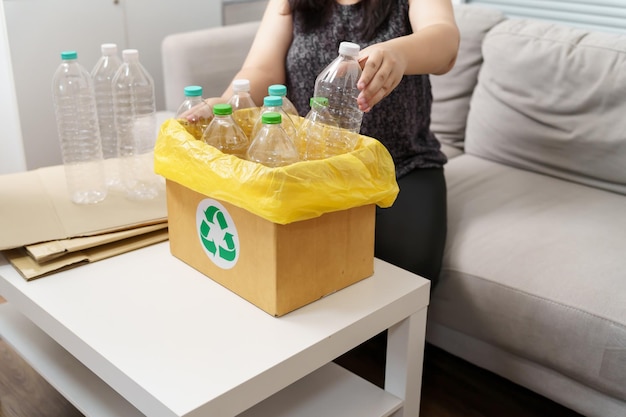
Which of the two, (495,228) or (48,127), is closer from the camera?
(495,228)

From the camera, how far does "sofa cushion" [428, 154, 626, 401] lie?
1342mm

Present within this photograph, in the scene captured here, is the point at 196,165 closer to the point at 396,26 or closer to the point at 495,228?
the point at 396,26

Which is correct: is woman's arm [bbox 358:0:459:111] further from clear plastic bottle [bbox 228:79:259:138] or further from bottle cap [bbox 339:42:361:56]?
clear plastic bottle [bbox 228:79:259:138]

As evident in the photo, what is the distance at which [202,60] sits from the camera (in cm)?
220

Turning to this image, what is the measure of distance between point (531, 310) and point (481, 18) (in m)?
1.02

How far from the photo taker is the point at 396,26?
5.11 feet

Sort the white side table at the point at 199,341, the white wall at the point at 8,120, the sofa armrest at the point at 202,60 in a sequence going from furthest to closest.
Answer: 1. the white wall at the point at 8,120
2. the sofa armrest at the point at 202,60
3. the white side table at the point at 199,341

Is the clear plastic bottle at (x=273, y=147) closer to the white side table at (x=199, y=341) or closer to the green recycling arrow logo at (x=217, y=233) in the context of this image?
the green recycling arrow logo at (x=217, y=233)

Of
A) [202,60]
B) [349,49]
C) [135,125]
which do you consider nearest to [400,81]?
[349,49]

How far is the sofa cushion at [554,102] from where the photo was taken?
1767mm

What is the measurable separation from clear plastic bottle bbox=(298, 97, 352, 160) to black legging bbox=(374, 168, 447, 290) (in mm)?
347

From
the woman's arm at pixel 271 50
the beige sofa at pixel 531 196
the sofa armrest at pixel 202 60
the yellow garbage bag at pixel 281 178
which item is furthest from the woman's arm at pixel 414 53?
the sofa armrest at pixel 202 60

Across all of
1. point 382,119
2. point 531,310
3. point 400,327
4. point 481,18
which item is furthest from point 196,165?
point 481,18

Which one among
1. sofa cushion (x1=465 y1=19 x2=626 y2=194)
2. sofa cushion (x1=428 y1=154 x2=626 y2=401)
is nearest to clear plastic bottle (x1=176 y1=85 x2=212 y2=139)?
sofa cushion (x1=428 y1=154 x2=626 y2=401)
